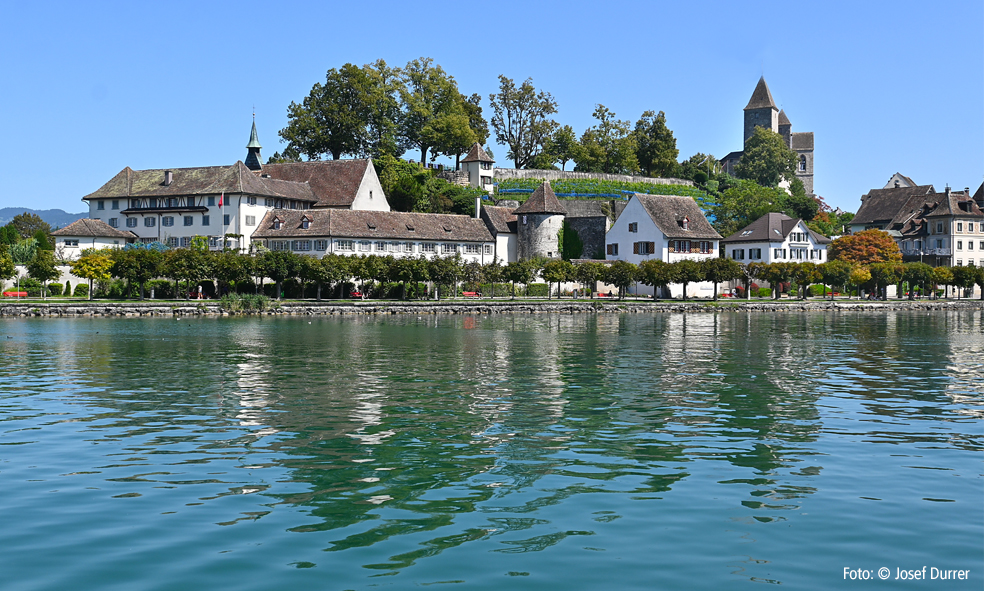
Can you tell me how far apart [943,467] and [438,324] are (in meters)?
49.9

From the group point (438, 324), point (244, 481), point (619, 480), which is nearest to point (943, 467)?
point (619, 480)

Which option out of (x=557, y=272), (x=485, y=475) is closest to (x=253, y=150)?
(x=557, y=272)

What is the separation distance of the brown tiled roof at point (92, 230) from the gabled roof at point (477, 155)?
150ft

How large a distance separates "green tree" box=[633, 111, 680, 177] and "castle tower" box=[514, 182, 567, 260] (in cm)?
4270

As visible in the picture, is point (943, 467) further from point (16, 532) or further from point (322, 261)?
point (322, 261)

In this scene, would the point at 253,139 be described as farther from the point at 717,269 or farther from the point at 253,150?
the point at 717,269

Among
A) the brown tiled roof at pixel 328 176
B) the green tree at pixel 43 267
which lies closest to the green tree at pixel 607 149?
the brown tiled roof at pixel 328 176

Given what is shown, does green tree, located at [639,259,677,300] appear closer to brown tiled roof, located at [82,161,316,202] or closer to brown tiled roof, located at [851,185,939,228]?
brown tiled roof, located at [82,161,316,202]

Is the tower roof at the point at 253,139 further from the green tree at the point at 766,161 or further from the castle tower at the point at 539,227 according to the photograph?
the green tree at the point at 766,161

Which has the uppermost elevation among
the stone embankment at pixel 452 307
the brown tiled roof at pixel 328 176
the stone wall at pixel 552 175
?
the stone wall at pixel 552 175

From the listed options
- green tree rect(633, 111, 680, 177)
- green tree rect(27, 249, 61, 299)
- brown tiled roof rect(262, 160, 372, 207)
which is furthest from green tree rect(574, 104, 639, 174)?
green tree rect(27, 249, 61, 299)

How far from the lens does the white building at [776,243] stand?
119188 mm

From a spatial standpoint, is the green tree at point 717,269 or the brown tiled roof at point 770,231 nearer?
the green tree at point 717,269

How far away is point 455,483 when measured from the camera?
608 inches
